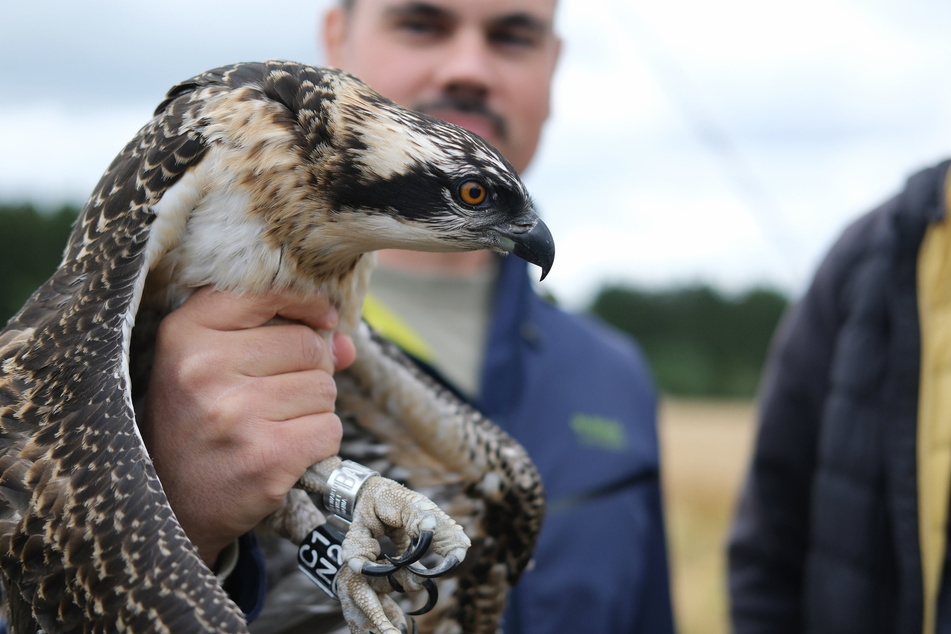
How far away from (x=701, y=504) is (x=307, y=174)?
12330mm

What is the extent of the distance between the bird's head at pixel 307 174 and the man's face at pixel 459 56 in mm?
1432

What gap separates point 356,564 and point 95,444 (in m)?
0.68

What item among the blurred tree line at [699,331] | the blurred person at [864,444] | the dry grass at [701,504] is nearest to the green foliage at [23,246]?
→ the dry grass at [701,504]

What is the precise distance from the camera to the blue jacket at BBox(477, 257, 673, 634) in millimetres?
3639

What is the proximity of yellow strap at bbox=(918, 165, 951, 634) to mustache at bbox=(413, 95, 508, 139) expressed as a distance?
1.89 metres

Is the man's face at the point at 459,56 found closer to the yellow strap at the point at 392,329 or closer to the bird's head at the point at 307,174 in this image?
the yellow strap at the point at 392,329

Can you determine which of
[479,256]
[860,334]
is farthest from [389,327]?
A: [860,334]

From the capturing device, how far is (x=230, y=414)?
2232 mm

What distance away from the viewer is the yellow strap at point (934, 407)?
3.34 metres

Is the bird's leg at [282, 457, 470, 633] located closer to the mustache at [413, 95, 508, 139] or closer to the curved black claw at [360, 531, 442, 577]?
the curved black claw at [360, 531, 442, 577]

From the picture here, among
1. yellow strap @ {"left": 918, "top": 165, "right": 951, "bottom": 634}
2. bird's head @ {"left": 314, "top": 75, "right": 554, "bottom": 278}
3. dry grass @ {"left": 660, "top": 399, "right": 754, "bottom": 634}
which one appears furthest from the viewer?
dry grass @ {"left": 660, "top": 399, "right": 754, "bottom": 634}

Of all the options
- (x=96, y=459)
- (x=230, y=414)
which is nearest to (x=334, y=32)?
(x=230, y=414)

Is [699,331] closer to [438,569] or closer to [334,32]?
[334,32]

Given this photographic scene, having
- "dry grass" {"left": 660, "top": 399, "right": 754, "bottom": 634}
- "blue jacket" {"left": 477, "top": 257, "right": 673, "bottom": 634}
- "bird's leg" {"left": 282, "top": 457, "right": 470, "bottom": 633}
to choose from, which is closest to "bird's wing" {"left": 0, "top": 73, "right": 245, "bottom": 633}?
"bird's leg" {"left": 282, "top": 457, "right": 470, "bottom": 633}
